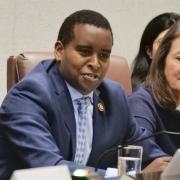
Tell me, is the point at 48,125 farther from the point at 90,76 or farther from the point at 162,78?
the point at 162,78

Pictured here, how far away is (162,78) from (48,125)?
648mm

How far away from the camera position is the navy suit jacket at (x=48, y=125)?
4.22 feet

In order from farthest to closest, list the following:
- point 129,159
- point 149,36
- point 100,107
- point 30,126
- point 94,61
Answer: point 149,36 → point 100,107 → point 94,61 → point 30,126 → point 129,159

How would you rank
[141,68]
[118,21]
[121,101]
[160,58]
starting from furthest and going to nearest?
[118,21], [141,68], [160,58], [121,101]

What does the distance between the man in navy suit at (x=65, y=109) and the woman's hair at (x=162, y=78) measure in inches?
10.0

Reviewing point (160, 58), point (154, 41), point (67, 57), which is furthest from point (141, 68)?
point (67, 57)

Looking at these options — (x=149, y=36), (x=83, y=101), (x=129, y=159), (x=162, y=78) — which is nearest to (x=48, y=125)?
(x=83, y=101)

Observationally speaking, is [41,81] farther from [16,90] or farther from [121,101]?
[121,101]

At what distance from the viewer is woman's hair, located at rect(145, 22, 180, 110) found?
1.80m

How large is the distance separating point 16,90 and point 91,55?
25 cm

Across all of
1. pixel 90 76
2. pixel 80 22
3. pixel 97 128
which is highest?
pixel 80 22

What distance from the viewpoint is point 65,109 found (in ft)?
4.69

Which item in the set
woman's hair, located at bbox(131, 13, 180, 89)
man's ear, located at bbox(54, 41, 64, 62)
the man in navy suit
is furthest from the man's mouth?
woman's hair, located at bbox(131, 13, 180, 89)

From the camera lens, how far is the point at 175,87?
1812mm
